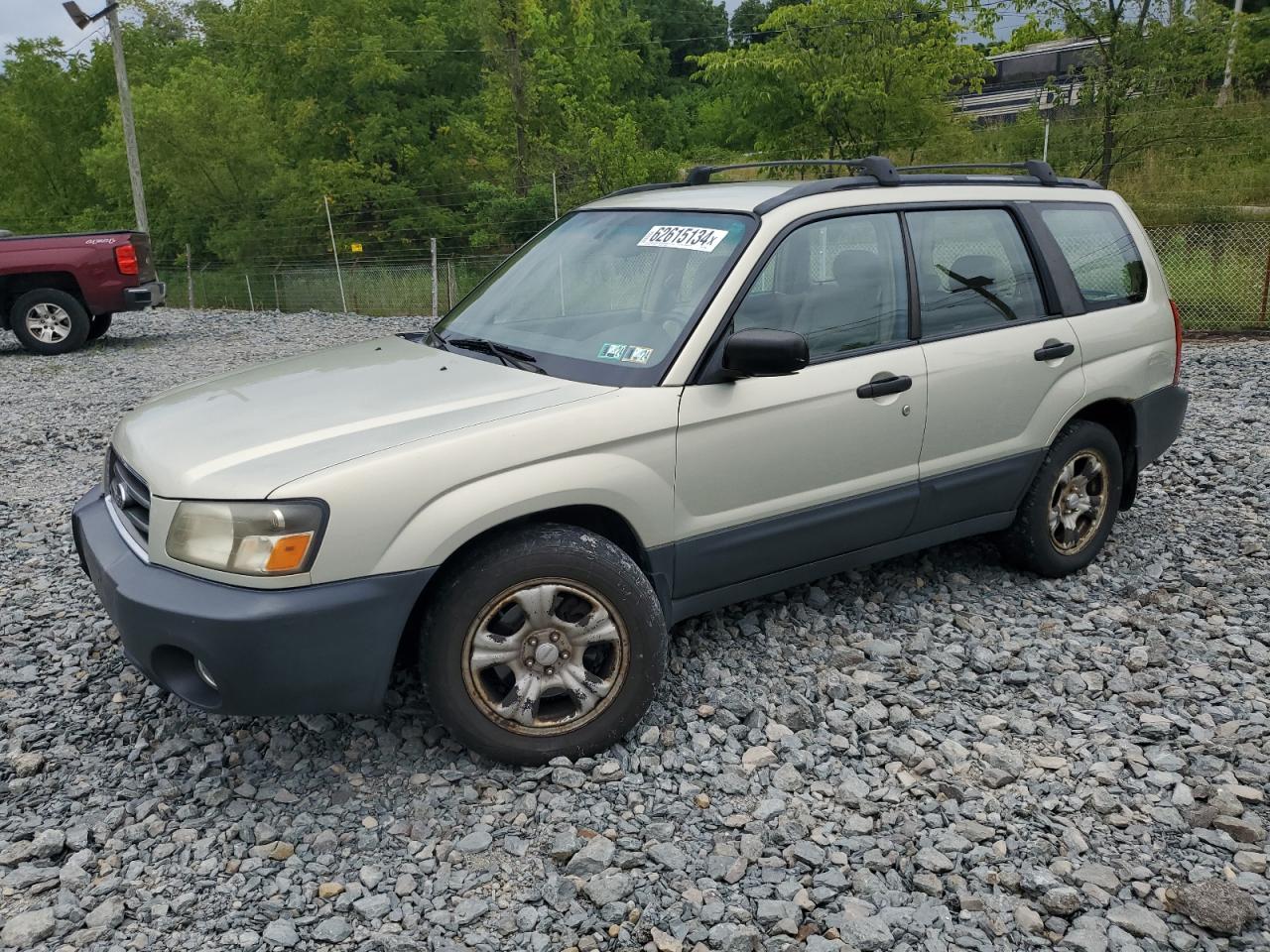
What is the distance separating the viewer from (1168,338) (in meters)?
5.07

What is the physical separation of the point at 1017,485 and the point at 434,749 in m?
2.72

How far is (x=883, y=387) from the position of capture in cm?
396

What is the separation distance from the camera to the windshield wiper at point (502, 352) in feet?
12.2

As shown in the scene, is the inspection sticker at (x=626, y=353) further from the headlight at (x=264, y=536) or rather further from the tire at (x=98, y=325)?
the tire at (x=98, y=325)

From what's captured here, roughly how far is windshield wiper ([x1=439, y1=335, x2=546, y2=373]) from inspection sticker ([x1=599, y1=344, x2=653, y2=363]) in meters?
0.23

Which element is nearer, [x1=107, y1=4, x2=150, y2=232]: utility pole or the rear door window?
the rear door window

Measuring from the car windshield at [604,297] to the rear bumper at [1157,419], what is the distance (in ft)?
7.84

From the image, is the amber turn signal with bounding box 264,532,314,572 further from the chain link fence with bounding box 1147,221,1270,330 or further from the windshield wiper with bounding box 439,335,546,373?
the chain link fence with bounding box 1147,221,1270,330

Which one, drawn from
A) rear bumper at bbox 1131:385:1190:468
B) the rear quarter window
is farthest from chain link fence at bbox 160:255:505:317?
rear bumper at bbox 1131:385:1190:468

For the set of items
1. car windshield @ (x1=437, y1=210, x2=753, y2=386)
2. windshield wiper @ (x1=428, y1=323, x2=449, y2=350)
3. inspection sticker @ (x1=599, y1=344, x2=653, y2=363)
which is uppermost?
car windshield @ (x1=437, y1=210, x2=753, y2=386)

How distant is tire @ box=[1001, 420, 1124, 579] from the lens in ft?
15.4

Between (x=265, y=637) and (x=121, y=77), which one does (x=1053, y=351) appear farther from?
(x=121, y=77)

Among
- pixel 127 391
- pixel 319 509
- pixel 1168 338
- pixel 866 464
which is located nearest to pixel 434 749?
pixel 319 509

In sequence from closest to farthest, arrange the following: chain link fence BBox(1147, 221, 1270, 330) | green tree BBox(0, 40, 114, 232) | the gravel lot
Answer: the gravel lot → chain link fence BBox(1147, 221, 1270, 330) → green tree BBox(0, 40, 114, 232)
